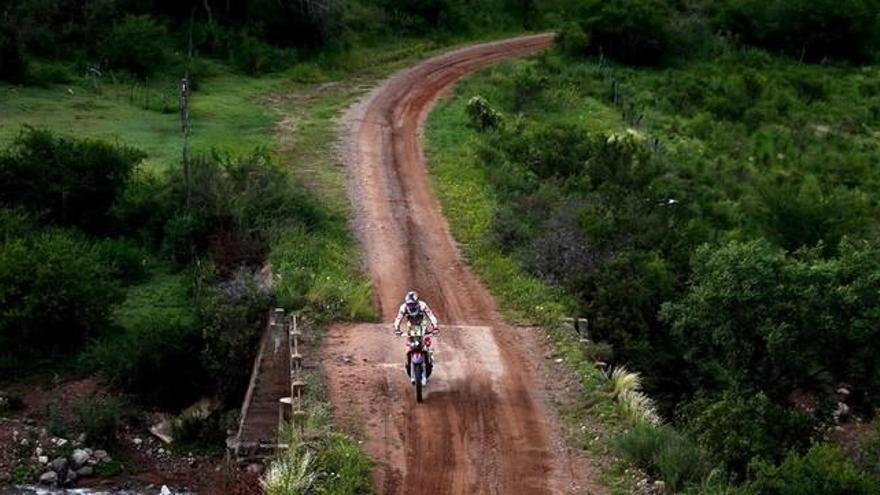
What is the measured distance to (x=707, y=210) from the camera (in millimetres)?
32344

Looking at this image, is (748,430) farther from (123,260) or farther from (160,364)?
(123,260)

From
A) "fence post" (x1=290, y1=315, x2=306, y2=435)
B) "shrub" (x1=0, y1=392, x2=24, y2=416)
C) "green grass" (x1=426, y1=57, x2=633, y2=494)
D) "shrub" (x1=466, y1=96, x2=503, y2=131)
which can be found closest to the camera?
"fence post" (x1=290, y1=315, x2=306, y2=435)

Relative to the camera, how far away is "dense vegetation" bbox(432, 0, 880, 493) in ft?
61.3

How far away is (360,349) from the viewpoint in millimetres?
20078

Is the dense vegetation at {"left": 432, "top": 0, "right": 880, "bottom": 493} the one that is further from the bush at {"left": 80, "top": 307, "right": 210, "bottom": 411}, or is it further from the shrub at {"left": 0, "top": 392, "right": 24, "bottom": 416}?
the shrub at {"left": 0, "top": 392, "right": 24, "bottom": 416}

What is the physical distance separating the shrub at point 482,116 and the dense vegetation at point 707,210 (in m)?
0.08

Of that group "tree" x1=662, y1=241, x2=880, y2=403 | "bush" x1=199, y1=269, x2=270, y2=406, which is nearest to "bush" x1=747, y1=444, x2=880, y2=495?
"tree" x1=662, y1=241, x2=880, y2=403

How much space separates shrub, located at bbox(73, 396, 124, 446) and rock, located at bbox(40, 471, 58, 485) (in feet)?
3.87

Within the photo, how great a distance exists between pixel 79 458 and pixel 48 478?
761 millimetres

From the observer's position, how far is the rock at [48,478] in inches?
778

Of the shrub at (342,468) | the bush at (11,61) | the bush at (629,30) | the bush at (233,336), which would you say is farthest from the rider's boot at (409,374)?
the bush at (629,30)

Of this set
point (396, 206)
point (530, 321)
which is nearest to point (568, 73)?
point (396, 206)

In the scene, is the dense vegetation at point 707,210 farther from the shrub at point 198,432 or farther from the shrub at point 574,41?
the shrub at point 198,432

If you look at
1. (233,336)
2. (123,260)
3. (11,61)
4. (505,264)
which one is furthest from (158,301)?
(11,61)
